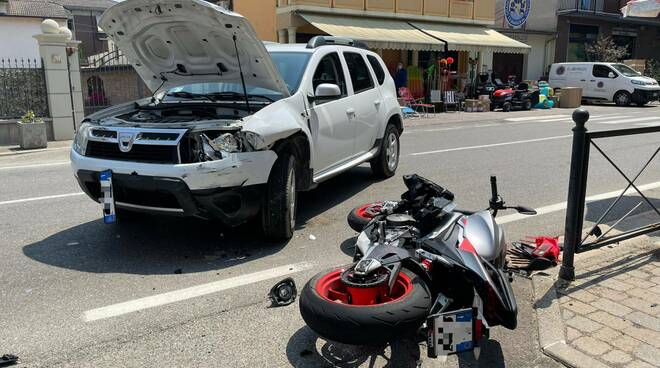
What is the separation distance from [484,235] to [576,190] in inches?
41.2

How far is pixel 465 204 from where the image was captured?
658cm

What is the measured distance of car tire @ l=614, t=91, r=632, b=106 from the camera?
981 inches

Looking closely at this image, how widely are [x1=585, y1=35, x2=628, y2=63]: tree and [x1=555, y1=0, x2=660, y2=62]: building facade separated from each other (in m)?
0.90

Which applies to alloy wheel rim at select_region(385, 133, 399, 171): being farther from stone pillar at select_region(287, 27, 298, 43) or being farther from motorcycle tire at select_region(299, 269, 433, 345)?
stone pillar at select_region(287, 27, 298, 43)

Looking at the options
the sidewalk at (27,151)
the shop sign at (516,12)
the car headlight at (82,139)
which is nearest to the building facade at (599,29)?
the shop sign at (516,12)

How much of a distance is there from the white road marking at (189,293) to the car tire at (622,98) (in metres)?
25.0

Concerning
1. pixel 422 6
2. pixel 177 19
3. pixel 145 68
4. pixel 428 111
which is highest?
pixel 422 6

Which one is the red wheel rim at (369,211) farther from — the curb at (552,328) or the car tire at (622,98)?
the car tire at (622,98)

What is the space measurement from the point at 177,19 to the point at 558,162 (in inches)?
286

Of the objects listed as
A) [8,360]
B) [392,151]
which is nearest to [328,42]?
[392,151]

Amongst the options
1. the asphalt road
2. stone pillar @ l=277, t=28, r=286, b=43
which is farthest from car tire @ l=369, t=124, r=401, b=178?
stone pillar @ l=277, t=28, r=286, b=43

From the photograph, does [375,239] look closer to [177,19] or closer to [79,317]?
[79,317]

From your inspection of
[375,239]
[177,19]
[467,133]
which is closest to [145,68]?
[177,19]

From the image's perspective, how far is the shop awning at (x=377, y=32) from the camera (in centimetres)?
1944
